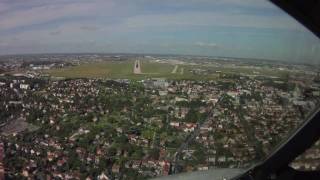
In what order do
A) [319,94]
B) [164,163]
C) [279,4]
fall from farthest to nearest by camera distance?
[319,94]
[164,163]
[279,4]

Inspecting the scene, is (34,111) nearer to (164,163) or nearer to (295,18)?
(164,163)

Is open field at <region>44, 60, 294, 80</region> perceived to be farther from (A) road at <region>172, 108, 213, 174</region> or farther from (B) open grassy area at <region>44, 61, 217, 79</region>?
(A) road at <region>172, 108, 213, 174</region>

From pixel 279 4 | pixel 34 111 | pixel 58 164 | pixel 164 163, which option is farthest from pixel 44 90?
pixel 279 4

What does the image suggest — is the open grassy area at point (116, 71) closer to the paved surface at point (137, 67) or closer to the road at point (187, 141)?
the paved surface at point (137, 67)

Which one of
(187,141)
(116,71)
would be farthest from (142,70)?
(187,141)

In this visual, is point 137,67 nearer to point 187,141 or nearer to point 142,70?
point 142,70

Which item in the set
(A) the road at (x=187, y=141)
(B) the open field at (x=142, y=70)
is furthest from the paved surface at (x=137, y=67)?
(A) the road at (x=187, y=141)

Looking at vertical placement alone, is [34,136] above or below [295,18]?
below

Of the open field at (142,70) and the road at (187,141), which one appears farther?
the road at (187,141)
